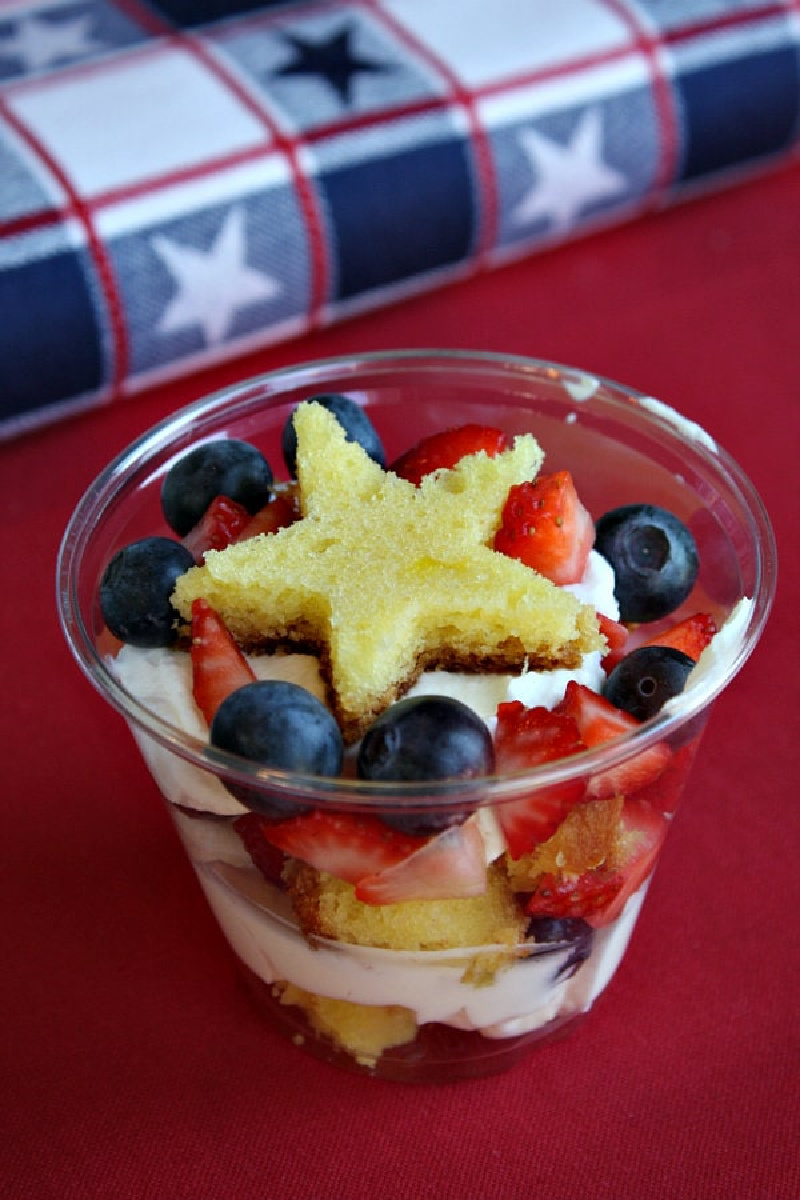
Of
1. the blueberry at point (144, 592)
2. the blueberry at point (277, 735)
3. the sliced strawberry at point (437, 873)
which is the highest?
the blueberry at point (144, 592)

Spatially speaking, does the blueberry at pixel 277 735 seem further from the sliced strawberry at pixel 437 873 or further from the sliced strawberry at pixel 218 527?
the sliced strawberry at pixel 218 527

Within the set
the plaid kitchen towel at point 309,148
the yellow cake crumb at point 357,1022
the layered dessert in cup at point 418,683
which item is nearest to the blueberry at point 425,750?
the layered dessert in cup at point 418,683

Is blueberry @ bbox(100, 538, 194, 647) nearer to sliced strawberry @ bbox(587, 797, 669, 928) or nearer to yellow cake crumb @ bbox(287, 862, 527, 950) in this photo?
yellow cake crumb @ bbox(287, 862, 527, 950)

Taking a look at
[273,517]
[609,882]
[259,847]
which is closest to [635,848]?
[609,882]

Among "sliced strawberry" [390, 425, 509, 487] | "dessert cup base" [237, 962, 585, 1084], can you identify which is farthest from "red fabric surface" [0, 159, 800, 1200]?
"sliced strawberry" [390, 425, 509, 487]

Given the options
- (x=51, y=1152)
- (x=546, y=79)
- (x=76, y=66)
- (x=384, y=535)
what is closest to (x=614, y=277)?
(x=546, y=79)
